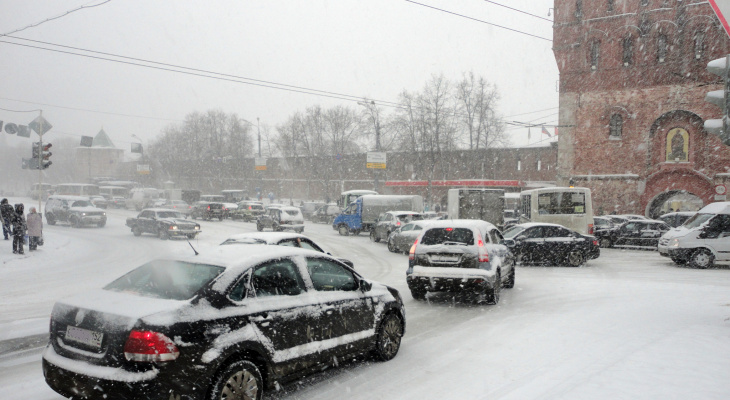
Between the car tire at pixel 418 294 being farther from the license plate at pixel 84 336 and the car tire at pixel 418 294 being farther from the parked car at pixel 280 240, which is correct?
the license plate at pixel 84 336

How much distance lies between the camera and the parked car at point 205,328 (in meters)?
4.12

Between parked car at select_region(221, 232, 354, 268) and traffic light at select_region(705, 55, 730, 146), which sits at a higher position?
traffic light at select_region(705, 55, 730, 146)

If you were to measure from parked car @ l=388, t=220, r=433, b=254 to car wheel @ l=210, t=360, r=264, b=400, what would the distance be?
15983 millimetres

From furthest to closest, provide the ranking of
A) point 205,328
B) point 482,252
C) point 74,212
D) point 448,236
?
point 74,212
point 448,236
point 482,252
point 205,328

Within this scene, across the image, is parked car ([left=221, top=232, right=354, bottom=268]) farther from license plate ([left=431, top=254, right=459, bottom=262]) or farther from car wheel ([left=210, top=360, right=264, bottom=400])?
car wheel ([left=210, top=360, right=264, bottom=400])

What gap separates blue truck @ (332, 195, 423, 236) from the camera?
30547 mm

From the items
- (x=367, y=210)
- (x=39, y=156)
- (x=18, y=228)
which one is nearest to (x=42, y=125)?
(x=39, y=156)

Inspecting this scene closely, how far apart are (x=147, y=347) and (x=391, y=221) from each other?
849 inches

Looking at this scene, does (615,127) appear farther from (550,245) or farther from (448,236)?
(448,236)

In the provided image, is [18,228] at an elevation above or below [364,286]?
below

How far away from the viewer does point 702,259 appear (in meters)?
17.3

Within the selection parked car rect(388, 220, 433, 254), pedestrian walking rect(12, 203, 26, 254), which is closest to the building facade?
parked car rect(388, 220, 433, 254)

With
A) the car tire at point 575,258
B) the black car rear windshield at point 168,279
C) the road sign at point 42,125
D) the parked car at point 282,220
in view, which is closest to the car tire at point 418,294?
the black car rear windshield at point 168,279

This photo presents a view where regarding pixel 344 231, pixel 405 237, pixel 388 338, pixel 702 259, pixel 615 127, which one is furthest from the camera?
pixel 615 127
